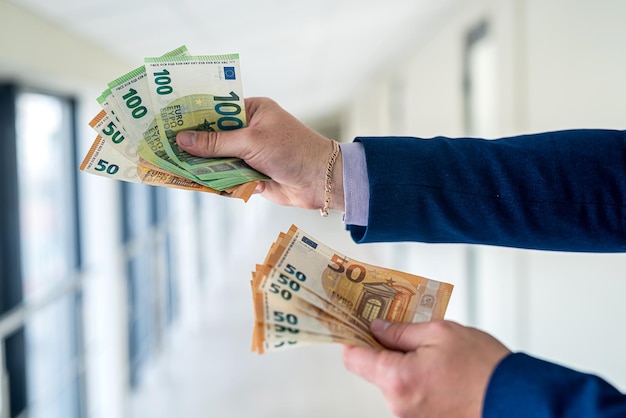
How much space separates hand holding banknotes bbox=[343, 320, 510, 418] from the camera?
0.62m

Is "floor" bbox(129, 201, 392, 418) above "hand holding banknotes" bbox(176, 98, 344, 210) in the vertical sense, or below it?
below

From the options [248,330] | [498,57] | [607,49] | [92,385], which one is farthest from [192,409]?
[607,49]

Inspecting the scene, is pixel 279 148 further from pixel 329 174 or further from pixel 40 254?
pixel 40 254

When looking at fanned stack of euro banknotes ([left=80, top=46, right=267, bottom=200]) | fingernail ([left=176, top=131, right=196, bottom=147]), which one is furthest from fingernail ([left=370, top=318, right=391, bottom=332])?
fingernail ([left=176, top=131, right=196, bottom=147])

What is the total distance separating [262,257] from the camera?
293 cm

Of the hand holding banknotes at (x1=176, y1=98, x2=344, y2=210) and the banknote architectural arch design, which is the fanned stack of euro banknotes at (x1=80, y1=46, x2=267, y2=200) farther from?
the banknote architectural arch design

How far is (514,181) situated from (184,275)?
426 centimetres

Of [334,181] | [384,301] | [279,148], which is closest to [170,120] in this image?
[279,148]

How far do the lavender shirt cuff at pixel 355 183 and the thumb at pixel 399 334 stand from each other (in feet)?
0.70

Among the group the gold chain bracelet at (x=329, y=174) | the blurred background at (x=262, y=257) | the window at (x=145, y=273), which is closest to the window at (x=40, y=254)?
the blurred background at (x=262, y=257)

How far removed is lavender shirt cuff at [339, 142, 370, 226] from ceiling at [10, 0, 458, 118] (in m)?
1.17

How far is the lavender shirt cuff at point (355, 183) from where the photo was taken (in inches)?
34.8

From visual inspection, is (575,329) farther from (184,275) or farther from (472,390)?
(184,275)

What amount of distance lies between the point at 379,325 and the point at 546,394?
224 mm
